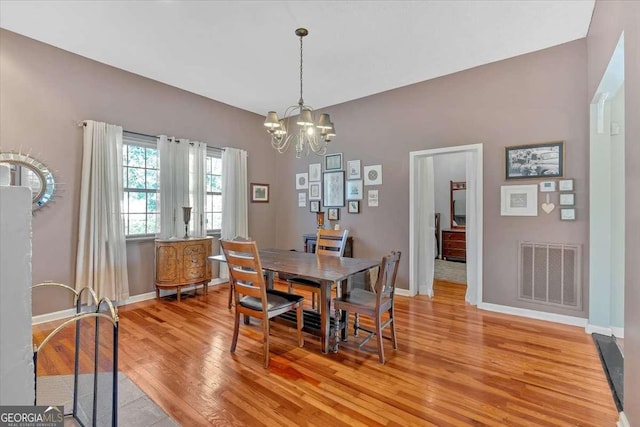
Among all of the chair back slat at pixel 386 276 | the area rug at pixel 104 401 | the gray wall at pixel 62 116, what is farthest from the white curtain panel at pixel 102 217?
the chair back slat at pixel 386 276

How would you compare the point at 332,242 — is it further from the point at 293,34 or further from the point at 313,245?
the point at 293,34

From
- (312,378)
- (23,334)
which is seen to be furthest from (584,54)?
(23,334)

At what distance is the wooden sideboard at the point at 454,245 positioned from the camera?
6.88m

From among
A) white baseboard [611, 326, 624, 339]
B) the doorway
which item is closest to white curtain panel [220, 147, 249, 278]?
the doorway

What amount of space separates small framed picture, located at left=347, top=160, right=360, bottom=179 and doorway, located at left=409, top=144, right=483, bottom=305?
0.86 meters

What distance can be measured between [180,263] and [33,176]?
177 cm

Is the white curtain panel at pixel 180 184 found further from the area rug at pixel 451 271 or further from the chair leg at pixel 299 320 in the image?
the area rug at pixel 451 271

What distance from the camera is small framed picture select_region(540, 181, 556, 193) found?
3289mm

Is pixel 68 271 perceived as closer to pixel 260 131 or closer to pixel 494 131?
pixel 260 131

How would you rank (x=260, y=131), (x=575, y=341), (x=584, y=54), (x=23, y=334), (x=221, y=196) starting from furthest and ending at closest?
Result: (x=260, y=131), (x=221, y=196), (x=584, y=54), (x=575, y=341), (x=23, y=334)

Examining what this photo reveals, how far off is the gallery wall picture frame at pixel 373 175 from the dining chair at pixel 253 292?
8.18 ft

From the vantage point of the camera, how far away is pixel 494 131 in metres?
3.66

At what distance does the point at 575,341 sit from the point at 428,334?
4.28ft

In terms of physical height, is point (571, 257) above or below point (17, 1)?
below
